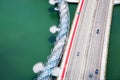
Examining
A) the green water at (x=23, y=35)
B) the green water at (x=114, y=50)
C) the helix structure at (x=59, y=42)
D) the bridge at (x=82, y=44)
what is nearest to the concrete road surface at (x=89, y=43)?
the bridge at (x=82, y=44)

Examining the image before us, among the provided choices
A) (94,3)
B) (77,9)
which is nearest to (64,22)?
(77,9)

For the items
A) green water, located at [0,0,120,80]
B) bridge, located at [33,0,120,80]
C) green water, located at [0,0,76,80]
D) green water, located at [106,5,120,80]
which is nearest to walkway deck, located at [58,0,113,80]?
bridge, located at [33,0,120,80]

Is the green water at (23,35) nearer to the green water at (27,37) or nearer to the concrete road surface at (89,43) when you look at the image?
the green water at (27,37)

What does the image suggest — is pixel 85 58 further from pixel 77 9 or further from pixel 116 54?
pixel 77 9

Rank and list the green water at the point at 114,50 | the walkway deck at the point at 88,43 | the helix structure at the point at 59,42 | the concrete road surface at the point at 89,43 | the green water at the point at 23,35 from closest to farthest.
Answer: the walkway deck at the point at 88,43
the concrete road surface at the point at 89,43
the helix structure at the point at 59,42
the green water at the point at 114,50
the green water at the point at 23,35

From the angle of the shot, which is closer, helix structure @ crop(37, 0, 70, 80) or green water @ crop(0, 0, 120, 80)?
helix structure @ crop(37, 0, 70, 80)

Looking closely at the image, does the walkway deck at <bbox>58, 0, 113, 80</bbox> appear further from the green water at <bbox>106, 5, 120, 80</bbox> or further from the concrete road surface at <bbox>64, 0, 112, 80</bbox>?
the green water at <bbox>106, 5, 120, 80</bbox>
